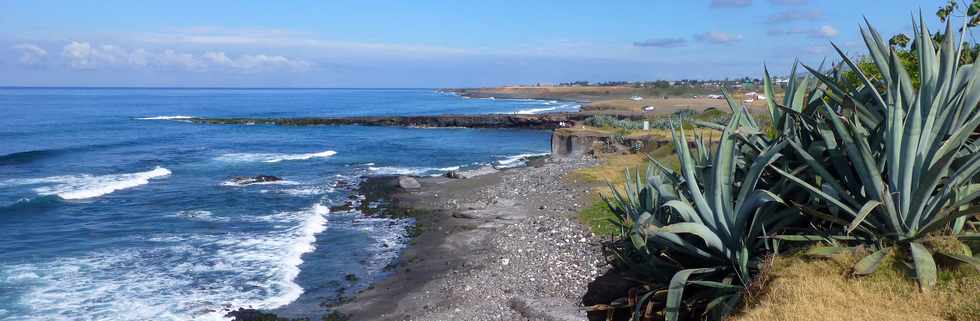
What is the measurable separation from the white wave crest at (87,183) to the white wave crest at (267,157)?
284 inches

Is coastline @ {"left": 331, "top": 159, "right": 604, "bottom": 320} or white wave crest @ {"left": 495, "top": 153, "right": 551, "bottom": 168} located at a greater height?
coastline @ {"left": 331, "top": 159, "right": 604, "bottom": 320}

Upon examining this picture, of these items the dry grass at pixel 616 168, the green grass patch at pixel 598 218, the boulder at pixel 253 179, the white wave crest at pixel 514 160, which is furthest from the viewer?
the white wave crest at pixel 514 160

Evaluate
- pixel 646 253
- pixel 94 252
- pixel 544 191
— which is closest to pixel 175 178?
pixel 94 252

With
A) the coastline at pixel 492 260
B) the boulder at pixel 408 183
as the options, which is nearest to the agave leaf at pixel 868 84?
the coastline at pixel 492 260

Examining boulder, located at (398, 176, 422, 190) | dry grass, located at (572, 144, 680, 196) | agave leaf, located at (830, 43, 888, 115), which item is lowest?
boulder, located at (398, 176, 422, 190)

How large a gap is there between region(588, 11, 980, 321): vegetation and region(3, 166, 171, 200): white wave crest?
32.3m

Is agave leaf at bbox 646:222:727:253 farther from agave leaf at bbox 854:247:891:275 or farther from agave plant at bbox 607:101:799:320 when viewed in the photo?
agave leaf at bbox 854:247:891:275

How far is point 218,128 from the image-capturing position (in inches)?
3041

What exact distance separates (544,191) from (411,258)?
875 cm

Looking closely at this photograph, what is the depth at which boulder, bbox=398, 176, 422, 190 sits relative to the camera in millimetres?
32594

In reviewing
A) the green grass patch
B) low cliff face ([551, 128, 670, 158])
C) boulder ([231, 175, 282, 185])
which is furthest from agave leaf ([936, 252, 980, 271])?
boulder ([231, 175, 282, 185])

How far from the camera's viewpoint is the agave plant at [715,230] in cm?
502

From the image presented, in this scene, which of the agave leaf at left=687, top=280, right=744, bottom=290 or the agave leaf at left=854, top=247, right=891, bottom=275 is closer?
the agave leaf at left=854, top=247, right=891, bottom=275

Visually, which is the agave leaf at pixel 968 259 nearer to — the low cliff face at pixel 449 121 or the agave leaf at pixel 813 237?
the agave leaf at pixel 813 237
